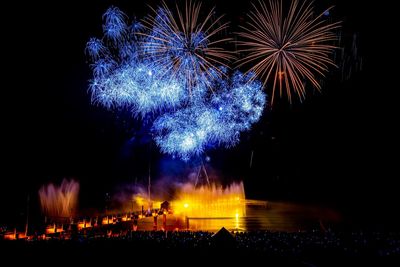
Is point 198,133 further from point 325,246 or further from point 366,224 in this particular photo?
point 325,246

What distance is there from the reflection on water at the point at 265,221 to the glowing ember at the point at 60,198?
6.76 meters

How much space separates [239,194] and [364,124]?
42.4ft

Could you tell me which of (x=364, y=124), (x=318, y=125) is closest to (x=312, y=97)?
(x=318, y=125)

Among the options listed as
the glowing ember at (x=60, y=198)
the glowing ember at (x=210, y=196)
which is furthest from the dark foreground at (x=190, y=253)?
the glowing ember at (x=210, y=196)

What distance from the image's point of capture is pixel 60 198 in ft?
80.5

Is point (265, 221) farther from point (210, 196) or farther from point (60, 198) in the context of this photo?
point (210, 196)

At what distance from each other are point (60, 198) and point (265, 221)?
14.2 meters

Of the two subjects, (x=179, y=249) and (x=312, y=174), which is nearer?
(x=179, y=249)

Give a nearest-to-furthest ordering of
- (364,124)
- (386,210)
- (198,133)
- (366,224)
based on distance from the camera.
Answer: (366,224) → (386,210) → (198,133) → (364,124)

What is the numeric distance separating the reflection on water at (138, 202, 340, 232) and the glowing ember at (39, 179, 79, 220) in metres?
6.76

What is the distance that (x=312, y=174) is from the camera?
2992 centimetres

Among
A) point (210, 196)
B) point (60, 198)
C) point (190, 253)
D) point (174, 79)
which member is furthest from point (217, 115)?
point (190, 253)

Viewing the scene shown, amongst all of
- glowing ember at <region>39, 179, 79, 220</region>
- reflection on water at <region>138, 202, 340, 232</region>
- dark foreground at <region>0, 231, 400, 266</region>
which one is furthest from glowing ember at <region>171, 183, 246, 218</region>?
dark foreground at <region>0, 231, 400, 266</region>

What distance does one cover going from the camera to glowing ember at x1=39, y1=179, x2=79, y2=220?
2327 cm
